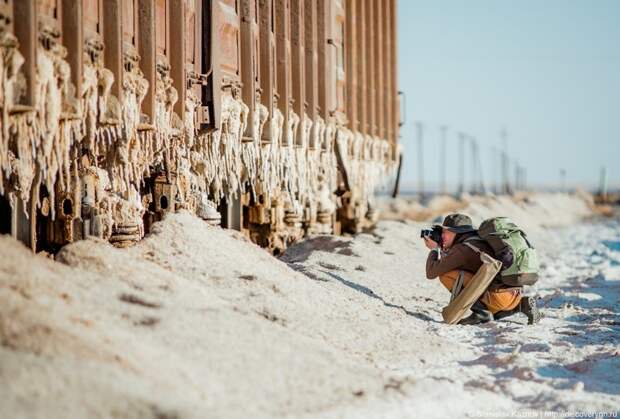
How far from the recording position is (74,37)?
7320 millimetres

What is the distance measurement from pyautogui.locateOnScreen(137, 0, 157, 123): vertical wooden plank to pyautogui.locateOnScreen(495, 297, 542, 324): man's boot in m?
3.78

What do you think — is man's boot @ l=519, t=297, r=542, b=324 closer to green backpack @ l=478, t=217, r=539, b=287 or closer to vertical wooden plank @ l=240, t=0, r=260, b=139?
A: green backpack @ l=478, t=217, r=539, b=287

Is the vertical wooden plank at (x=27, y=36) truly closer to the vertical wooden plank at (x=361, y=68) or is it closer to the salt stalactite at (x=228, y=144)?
the salt stalactite at (x=228, y=144)

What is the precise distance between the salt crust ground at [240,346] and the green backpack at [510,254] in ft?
1.54

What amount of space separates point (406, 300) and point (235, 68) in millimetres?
3376

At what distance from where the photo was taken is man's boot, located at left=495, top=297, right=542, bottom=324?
30.5 feet

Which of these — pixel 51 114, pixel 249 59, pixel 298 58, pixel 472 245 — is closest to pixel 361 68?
pixel 298 58

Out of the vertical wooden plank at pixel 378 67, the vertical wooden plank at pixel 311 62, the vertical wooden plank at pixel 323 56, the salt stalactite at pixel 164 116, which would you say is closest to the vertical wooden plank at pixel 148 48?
the salt stalactite at pixel 164 116

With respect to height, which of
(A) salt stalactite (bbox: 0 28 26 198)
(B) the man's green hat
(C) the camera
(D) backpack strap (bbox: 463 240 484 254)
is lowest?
(D) backpack strap (bbox: 463 240 484 254)

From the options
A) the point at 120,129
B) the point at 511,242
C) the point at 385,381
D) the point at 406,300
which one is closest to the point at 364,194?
the point at 406,300

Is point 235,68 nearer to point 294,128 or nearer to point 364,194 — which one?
point 294,128

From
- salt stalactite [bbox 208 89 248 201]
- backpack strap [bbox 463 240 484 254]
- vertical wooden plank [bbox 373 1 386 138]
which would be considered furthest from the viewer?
vertical wooden plank [bbox 373 1 386 138]

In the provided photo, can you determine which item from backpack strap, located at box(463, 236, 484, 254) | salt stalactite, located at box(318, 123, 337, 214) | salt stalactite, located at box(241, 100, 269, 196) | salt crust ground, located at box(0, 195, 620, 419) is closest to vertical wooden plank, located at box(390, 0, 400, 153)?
salt stalactite, located at box(318, 123, 337, 214)

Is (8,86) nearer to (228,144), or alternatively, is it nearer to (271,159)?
(228,144)
